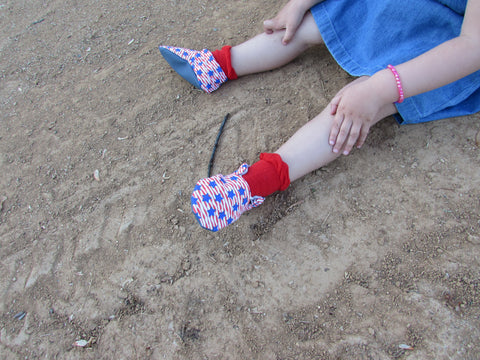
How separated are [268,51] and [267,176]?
74cm

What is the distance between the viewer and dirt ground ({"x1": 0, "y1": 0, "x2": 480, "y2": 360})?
1.14 meters

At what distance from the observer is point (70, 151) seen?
1.69m

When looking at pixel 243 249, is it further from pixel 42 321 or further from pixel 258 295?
pixel 42 321

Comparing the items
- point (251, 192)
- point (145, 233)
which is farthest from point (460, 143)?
point (145, 233)

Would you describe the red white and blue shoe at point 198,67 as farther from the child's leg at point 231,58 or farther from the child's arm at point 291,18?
the child's arm at point 291,18

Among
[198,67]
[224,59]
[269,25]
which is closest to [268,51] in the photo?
[269,25]

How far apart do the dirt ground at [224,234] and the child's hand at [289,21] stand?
0.21 meters

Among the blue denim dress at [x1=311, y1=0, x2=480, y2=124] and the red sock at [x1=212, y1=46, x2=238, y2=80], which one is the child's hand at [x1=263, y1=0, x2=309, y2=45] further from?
the red sock at [x1=212, y1=46, x2=238, y2=80]

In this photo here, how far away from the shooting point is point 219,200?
122 cm

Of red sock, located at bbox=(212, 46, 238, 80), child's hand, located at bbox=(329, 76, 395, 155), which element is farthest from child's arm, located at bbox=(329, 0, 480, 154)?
red sock, located at bbox=(212, 46, 238, 80)

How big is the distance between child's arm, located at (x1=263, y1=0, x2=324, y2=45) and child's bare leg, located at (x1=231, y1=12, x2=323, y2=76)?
1.5 inches

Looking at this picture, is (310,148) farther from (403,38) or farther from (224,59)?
(224,59)

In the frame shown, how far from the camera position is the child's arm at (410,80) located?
113 cm

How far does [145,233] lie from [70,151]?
0.65 metres
